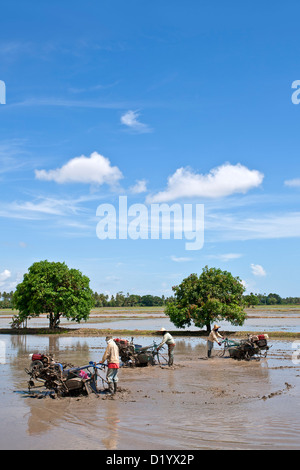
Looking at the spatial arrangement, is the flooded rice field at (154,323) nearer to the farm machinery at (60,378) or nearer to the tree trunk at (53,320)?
the tree trunk at (53,320)

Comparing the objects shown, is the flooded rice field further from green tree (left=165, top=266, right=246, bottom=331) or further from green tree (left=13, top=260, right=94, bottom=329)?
green tree (left=165, top=266, right=246, bottom=331)

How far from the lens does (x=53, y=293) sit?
41531mm

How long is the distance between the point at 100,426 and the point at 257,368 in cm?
1142

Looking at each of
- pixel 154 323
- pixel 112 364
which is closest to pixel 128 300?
pixel 154 323

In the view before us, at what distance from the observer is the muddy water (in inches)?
367

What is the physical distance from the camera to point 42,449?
8.86m

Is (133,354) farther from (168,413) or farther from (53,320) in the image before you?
(53,320)

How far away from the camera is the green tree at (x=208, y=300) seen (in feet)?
118

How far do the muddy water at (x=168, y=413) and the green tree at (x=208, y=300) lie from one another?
1599 cm

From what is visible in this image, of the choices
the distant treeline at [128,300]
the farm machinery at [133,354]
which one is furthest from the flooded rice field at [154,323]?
the distant treeline at [128,300]

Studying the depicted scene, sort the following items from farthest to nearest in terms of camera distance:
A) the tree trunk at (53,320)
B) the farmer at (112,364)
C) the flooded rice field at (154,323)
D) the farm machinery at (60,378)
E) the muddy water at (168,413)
→ the flooded rice field at (154,323) < the tree trunk at (53,320) < the farmer at (112,364) < the farm machinery at (60,378) < the muddy water at (168,413)
